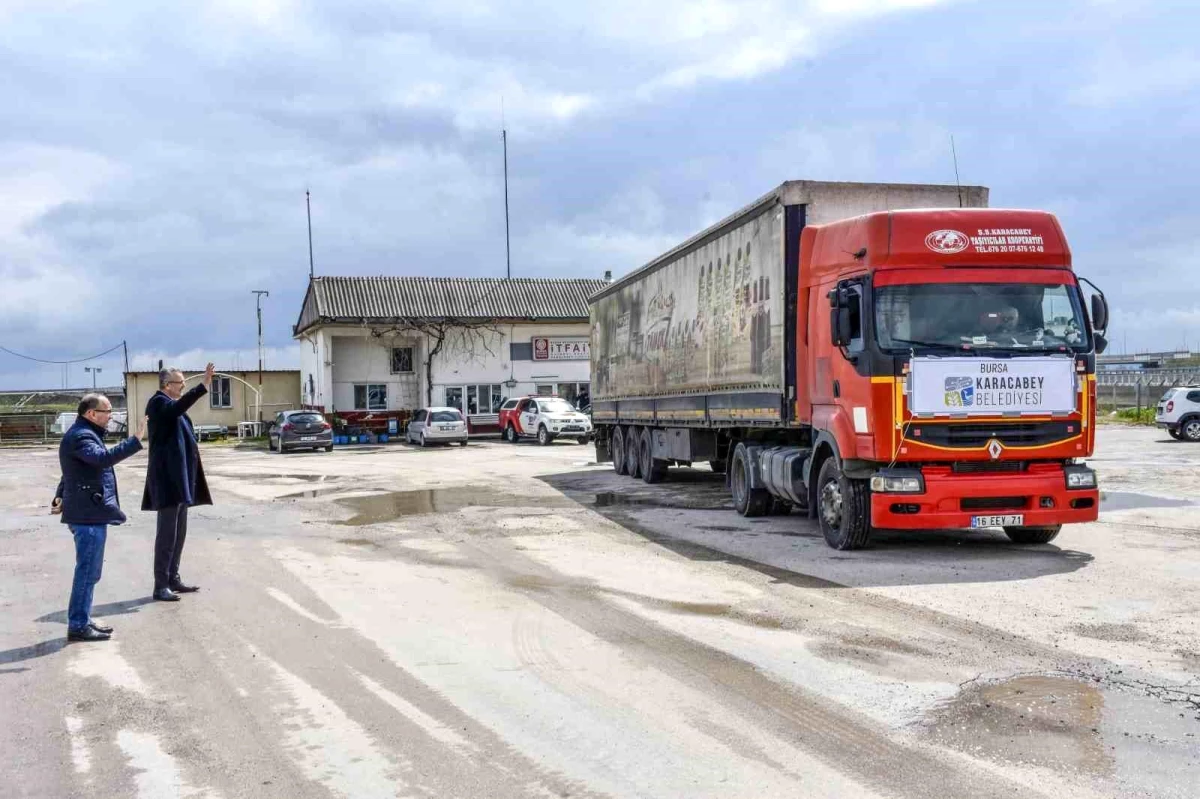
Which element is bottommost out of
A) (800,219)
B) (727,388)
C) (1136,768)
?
(1136,768)

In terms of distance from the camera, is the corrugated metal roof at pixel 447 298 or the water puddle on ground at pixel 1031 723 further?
the corrugated metal roof at pixel 447 298

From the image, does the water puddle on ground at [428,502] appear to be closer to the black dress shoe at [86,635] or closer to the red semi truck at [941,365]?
the red semi truck at [941,365]

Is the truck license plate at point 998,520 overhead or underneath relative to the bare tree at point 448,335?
underneath

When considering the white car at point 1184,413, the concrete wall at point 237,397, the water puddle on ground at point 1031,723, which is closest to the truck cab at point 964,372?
the water puddle on ground at point 1031,723

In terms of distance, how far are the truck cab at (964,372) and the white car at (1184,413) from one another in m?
22.9

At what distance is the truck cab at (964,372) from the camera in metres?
10.7

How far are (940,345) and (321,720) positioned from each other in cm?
713

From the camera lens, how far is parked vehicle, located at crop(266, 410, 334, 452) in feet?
127

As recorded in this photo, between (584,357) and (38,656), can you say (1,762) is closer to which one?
(38,656)

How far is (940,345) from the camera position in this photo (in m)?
10.8

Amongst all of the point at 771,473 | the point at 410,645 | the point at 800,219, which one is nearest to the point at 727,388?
the point at 771,473

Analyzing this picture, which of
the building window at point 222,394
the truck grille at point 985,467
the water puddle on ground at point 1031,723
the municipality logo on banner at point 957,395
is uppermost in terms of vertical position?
the building window at point 222,394

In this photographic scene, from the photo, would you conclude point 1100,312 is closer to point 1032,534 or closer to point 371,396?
point 1032,534

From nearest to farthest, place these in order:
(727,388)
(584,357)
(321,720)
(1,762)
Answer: (1,762) → (321,720) → (727,388) → (584,357)
